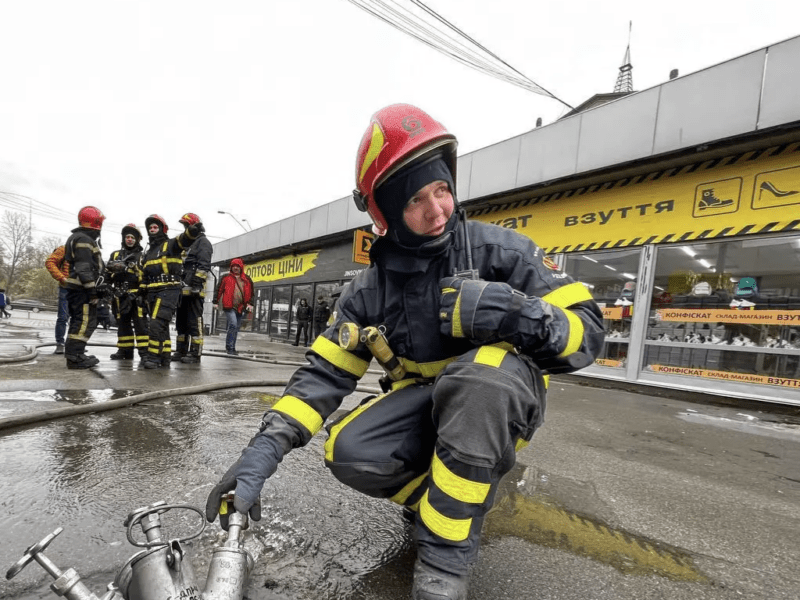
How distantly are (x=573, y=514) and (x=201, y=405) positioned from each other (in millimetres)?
2710

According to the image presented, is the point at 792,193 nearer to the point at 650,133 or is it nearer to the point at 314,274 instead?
the point at 650,133

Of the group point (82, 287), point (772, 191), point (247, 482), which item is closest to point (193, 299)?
point (82, 287)

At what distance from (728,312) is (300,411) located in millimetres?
6436

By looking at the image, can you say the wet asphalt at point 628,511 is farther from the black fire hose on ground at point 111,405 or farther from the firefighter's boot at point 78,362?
the firefighter's boot at point 78,362

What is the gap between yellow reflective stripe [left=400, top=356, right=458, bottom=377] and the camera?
1.44 m

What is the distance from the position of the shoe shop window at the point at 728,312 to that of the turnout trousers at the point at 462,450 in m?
5.68

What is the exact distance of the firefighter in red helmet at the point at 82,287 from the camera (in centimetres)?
446

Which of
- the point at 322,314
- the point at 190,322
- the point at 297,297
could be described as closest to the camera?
the point at 190,322

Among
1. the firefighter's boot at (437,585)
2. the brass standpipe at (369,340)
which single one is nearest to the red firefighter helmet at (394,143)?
the brass standpipe at (369,340)

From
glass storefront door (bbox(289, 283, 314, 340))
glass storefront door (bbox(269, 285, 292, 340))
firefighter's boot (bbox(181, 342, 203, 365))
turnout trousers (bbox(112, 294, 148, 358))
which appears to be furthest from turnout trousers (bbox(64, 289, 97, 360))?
glass storefront door (bbox(269, 285, 292, 340))

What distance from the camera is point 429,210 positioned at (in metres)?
1.41

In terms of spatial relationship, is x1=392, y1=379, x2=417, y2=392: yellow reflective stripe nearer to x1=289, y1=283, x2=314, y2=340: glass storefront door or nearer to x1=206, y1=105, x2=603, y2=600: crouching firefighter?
x1=206, y1=105, x2=603, y2=600: crouching firefighter

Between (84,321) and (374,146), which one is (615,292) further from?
(84,321)

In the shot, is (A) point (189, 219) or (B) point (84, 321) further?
(A) point (189, 219)
